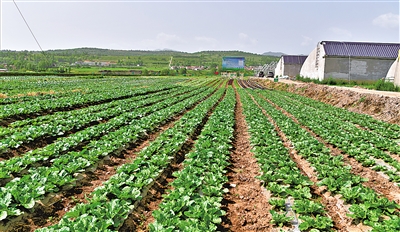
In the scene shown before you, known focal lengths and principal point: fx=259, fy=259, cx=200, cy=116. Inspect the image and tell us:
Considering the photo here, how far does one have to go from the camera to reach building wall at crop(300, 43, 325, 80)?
1757 inches

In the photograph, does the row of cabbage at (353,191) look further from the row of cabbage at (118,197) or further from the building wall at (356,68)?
the building wall at (356,68)

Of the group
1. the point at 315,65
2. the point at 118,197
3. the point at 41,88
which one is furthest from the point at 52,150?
the point at 315,65

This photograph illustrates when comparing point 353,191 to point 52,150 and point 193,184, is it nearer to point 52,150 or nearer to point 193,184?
point 193,184

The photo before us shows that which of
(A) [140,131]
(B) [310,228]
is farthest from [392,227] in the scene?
(A) [140,131]

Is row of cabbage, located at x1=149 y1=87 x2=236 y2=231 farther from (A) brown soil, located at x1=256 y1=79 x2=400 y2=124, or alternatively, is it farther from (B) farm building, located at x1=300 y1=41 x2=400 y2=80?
(B) farm building, located at x1=300 y1=41 x2=400 y2=80

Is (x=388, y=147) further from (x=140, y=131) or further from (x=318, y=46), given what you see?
(x=318, y=46)

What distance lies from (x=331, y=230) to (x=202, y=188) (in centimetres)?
253

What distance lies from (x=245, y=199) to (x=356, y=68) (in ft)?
150

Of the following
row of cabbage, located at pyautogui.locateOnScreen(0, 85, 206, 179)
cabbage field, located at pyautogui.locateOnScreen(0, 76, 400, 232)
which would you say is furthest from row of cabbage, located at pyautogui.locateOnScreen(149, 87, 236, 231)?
row of cabbage, located at pyautogui.locateOnScreen(0, 85, 206, 179)

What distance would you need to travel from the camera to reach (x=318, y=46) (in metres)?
47.2

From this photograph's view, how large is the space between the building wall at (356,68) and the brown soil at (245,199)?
135 ft

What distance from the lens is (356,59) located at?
140 feet

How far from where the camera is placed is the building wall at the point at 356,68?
42.1 meters

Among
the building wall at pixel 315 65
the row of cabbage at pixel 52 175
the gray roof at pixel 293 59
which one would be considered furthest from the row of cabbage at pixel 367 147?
the gray roof at pixel 293 59
